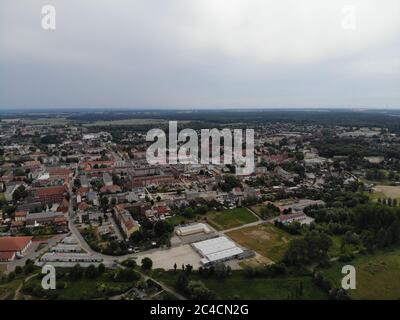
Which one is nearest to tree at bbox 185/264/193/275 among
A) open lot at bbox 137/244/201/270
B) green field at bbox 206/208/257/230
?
open lot at bbox 137/244/201/270

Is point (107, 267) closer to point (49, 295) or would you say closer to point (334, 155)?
point (49, 295)

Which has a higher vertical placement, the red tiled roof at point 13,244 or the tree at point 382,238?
the tree at point 382,238

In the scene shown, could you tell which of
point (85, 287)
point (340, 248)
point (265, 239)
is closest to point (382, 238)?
point (340, 248)

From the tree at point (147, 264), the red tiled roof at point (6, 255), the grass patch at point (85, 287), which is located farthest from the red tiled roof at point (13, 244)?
the tree at point (147, 264)

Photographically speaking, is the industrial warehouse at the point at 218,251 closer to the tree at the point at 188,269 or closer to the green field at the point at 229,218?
the tree at the point at 188,269

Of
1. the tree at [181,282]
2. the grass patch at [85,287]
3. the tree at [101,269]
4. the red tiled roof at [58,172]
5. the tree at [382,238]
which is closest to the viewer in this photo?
the grass patch at [85,287]

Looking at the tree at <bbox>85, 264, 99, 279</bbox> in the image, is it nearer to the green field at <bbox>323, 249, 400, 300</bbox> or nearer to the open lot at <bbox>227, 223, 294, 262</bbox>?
the open lot at <bbox>227, 223, 294, 262</bbox>
